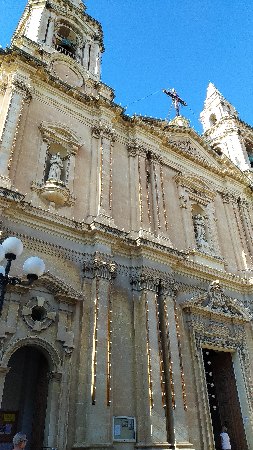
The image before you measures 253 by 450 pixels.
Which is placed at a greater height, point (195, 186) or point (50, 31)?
point (50, 31)

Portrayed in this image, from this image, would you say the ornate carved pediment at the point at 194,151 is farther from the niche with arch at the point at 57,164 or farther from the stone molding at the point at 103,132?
the niche with arch at the point at 57,164

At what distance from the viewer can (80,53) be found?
1714cm

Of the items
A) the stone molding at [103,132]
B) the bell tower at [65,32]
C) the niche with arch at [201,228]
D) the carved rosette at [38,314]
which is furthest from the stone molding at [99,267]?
the bell tower at [65,32]

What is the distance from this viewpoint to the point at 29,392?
944 centimetres

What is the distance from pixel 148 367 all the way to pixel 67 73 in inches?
445

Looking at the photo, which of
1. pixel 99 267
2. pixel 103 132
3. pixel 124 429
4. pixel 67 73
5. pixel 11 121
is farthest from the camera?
pixel 67 73

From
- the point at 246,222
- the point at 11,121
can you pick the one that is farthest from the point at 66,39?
the point at 246,222

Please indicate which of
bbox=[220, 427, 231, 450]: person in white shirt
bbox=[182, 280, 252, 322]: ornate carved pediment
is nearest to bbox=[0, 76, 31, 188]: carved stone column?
bbox=[182, 280, 252, 322]: ornate carved pediment

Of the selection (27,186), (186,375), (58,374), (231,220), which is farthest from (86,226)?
(231,220)

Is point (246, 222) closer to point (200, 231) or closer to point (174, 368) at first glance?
point (200, 231)

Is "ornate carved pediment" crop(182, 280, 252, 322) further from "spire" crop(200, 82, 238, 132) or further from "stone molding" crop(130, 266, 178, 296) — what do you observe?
"spire" crop(200, 82, 238, 132)

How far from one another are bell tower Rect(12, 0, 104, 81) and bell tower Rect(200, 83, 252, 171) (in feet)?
27.9

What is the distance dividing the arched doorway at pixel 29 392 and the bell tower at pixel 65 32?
1025 cm

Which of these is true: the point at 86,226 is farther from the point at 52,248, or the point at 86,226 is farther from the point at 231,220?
the point at 231,220
